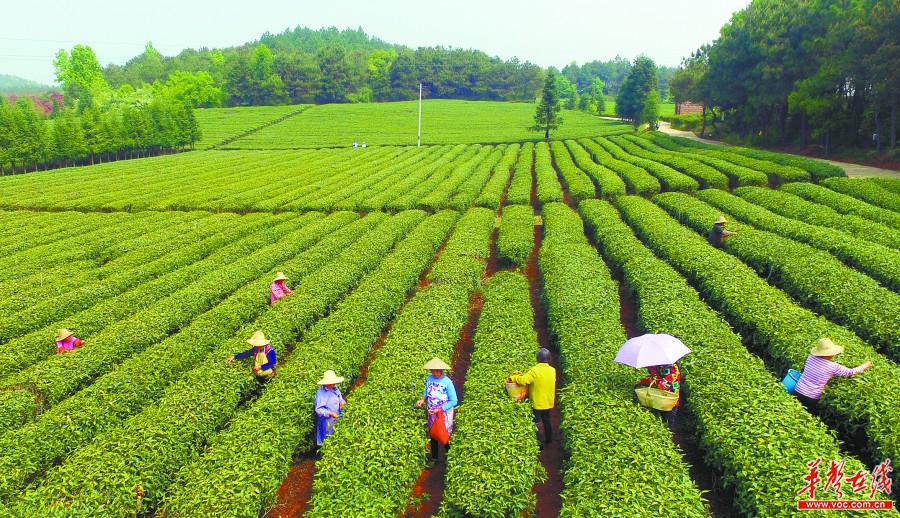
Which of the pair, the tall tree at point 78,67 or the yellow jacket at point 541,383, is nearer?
the yellow jacket at point 541,383

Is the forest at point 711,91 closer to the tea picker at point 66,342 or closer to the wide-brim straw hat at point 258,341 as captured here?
the wide-brim straw hat at point 258,341

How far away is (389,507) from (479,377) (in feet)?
11.6

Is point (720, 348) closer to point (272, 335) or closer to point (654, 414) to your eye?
point (654, 414)

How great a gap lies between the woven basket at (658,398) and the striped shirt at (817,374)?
2.61m

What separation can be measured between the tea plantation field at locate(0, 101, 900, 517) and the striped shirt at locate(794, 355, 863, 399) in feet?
0.73

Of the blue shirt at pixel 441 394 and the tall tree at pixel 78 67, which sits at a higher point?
the tall tree at pixel 78 67

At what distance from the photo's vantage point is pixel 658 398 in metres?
8.64

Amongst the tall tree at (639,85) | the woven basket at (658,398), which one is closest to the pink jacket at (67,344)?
the woven basket at (658,398)

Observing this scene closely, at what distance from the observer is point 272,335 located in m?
12.7

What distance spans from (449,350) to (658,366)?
16.0 ft

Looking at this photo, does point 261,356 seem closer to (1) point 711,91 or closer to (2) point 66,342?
(2) point 66,342

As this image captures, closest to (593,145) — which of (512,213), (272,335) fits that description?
(512,213)

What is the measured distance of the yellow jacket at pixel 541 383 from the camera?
354 inches

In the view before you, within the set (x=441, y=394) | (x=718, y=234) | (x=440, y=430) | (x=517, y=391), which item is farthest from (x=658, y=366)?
(x=718, y=234)
